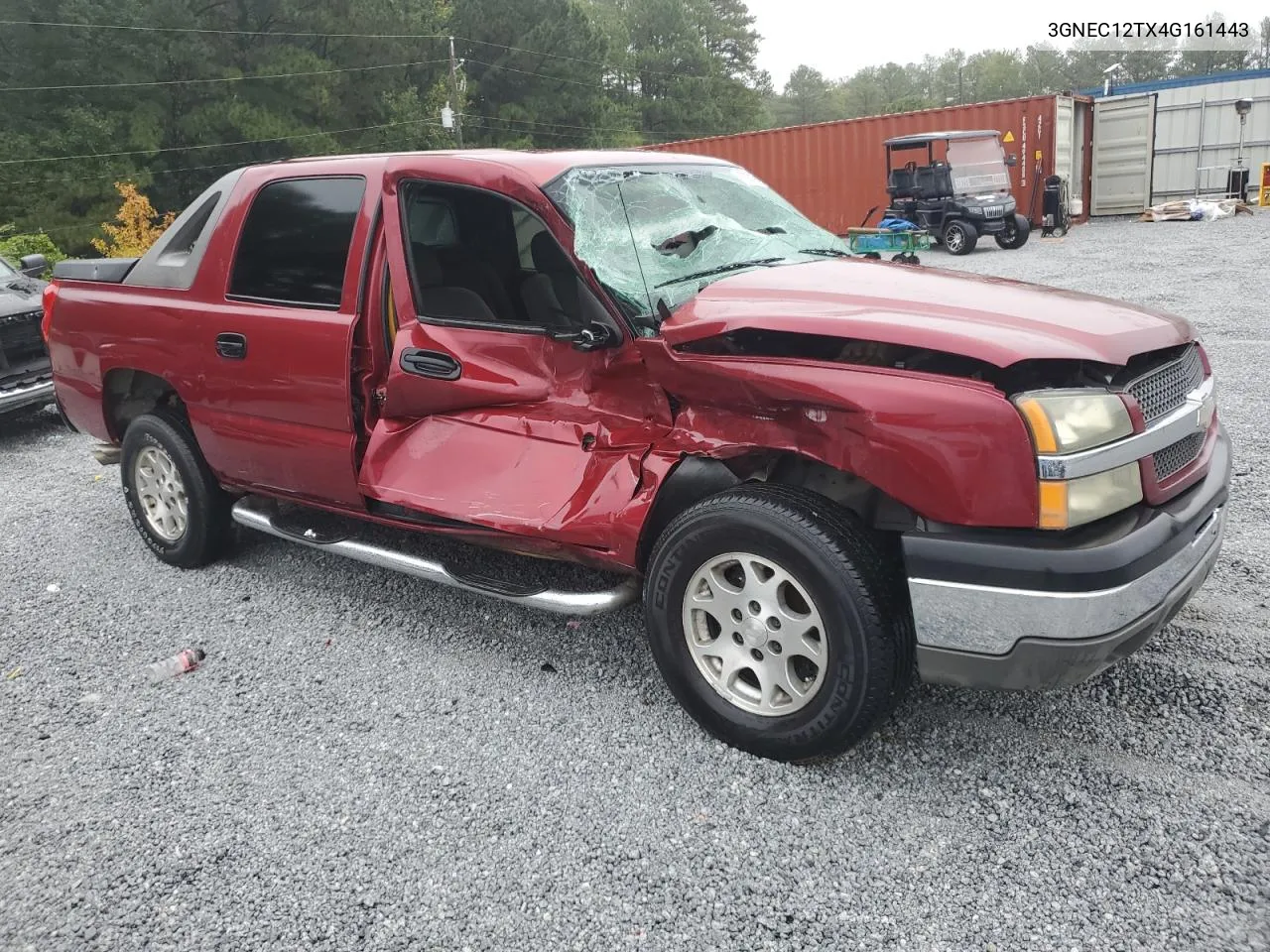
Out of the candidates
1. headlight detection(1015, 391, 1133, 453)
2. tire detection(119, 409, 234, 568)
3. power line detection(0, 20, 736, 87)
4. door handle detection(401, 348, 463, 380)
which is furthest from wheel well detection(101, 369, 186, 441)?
power line detection(0, 20, 736, 87)

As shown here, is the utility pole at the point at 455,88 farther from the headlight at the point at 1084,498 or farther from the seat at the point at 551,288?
the headlight at the point at 1084,498

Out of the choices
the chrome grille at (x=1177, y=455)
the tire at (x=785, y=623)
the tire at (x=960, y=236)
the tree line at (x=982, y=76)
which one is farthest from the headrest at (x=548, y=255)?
the tree line at (x=982, y=76)

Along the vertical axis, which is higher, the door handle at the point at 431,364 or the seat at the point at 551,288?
the seat at the point at 551,288

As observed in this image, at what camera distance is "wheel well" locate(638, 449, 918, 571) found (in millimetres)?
2812

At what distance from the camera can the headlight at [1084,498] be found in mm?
2287

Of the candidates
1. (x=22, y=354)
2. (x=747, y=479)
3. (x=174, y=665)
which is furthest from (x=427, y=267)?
(x=22, y=354)

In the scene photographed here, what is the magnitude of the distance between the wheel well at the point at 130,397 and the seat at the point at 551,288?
202cm

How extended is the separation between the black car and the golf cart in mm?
14131

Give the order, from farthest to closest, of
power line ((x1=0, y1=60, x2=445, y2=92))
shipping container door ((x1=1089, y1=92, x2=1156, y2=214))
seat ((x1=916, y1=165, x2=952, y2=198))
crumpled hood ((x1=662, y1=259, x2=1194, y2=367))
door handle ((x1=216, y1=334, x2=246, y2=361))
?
power line ((x1=0, y1=60, x2=445, y2=92)), shipping container door ((x1=1089, y1=92, x2=1156, y2=214)), seat ((x1=916, y1=165, x2=952, y2=198)), door handle ((x1=216, y1=334, x2=246, y2=361)), crumpled hood ((x1=662, y1=259, x2=1194, y2=367))

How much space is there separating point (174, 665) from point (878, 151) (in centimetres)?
2105

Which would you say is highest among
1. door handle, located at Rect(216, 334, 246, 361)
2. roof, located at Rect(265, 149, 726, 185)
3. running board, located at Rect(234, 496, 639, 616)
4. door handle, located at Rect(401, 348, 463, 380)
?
roof, located at Rect(265, 149, 726, 185)

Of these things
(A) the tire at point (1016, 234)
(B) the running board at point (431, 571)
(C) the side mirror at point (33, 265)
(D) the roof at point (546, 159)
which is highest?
(D) the roof at point (546, 159)

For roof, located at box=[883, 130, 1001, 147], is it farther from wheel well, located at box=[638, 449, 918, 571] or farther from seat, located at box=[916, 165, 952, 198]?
wheel well, located at box=[638, 449, 918, 571]

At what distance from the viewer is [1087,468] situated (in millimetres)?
2295
